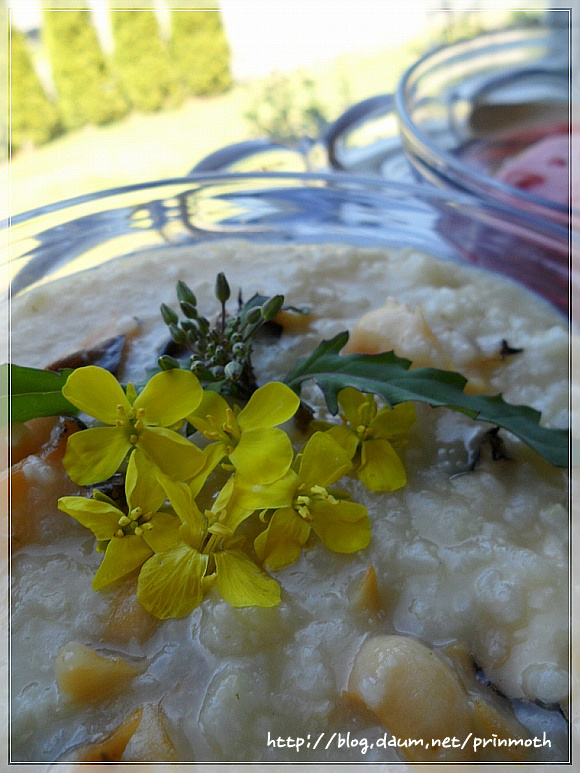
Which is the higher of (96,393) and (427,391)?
(96,393)

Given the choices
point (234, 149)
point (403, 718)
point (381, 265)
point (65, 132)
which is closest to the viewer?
point (403, 718)

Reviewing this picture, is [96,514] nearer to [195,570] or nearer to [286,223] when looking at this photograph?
[195,570]

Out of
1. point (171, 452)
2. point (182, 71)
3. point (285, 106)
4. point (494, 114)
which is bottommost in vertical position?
point (285, 106)

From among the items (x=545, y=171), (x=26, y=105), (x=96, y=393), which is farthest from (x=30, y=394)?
(x=26, y=105)

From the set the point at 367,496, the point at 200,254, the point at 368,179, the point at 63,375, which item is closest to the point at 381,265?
the point at 368,179

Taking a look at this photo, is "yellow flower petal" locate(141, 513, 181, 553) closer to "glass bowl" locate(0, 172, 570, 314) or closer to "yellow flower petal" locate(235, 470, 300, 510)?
"yellow flower petal" locate(235, 470, 300, 510)

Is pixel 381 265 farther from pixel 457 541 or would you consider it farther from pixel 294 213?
pixel 457 541
